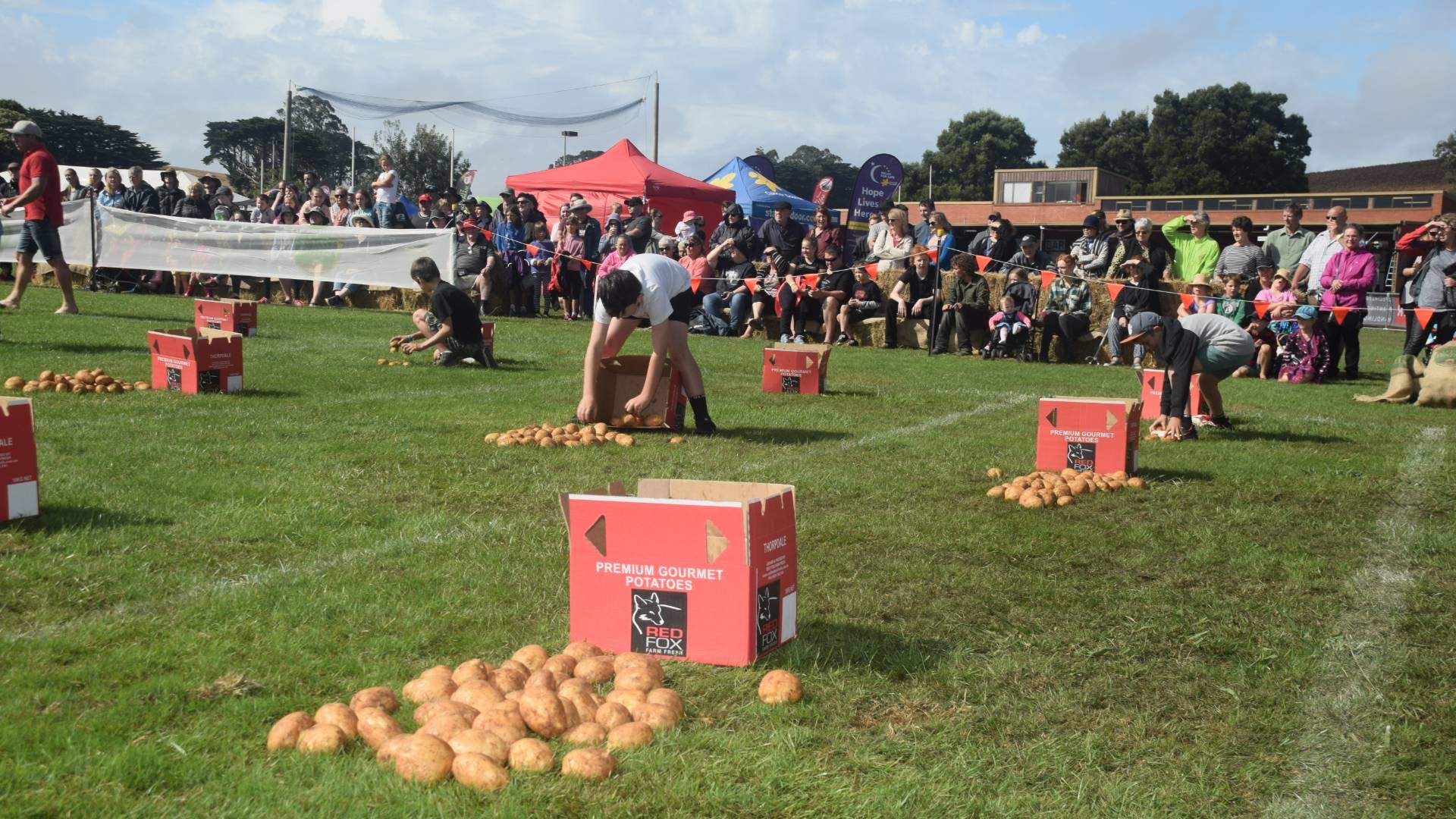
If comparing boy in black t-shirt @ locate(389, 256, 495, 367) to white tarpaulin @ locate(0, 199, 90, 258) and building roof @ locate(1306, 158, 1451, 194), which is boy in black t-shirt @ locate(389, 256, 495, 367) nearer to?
white tarpaulin @ locate(0, 199, 90, 258)

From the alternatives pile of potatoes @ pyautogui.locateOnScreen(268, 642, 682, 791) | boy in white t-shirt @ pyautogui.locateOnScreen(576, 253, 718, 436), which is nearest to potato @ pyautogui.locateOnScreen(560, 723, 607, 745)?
pile of potatoes @ pyautogui.locateOnScreen(268, 642, 682, 791)

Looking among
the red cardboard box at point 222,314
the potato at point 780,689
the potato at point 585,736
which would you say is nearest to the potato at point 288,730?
the potato at point 585,736

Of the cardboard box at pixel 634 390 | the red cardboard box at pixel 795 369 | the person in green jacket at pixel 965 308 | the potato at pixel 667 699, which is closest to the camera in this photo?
the potato at pixel 667 699

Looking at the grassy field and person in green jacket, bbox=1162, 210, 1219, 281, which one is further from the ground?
person in green jacket, bbox=1162, 210, 1219, 281

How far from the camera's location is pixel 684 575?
383 centimetres

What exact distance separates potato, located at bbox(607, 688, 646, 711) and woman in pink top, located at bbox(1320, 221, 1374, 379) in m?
14.8

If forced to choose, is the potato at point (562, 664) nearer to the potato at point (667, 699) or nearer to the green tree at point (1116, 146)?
the potato at point (667, 699)

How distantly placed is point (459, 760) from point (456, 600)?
1605 millimetres

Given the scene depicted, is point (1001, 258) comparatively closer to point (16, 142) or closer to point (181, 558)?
point (16, 142)

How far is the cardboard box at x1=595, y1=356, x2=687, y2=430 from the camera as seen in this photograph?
888cm

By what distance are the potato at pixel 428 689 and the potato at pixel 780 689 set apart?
3.03 ft

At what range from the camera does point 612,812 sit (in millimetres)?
2768

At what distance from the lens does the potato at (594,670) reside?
3.58 meters

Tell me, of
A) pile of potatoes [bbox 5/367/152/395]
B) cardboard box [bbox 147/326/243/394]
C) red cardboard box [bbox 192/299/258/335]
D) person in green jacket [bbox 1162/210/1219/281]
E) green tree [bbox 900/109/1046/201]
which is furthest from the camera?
green tree [bbox 900/109/1046/201]
